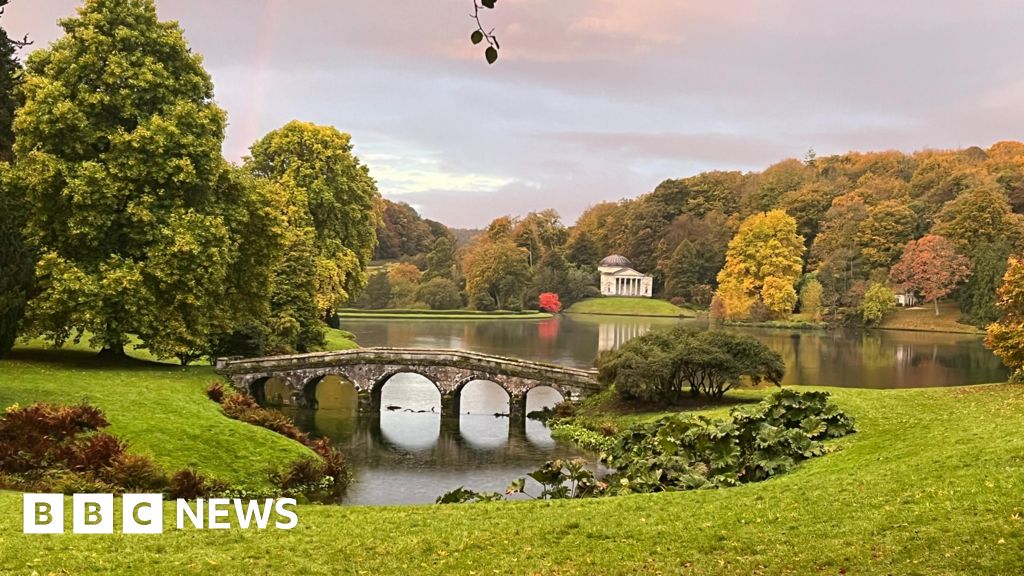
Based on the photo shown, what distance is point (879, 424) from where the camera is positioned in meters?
21.9

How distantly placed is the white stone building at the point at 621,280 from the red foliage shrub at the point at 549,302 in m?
11.3

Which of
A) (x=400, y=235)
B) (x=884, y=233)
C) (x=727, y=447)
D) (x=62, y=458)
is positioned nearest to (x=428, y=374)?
(x=62, y=458)

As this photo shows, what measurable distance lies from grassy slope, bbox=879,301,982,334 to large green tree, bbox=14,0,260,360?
7430 centimetres

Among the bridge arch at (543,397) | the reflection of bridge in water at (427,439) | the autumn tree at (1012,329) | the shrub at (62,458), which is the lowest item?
the reflection of bridge in water at (427,439)

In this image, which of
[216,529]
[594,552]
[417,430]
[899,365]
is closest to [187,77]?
[417,430]

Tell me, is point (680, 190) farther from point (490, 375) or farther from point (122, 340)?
point (122, 340)

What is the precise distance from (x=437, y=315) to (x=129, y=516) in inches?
3300

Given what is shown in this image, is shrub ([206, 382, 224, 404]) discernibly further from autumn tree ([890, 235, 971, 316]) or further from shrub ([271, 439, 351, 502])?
autumn tree ([890, 235, 971, 316])

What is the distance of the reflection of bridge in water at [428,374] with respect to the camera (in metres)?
34.7

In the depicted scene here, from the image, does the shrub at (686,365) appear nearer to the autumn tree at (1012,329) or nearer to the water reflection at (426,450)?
the water reflection at (426,450)

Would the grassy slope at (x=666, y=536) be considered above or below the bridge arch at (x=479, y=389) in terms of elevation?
above

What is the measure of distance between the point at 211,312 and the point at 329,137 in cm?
2043

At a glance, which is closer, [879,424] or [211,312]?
[879,424]

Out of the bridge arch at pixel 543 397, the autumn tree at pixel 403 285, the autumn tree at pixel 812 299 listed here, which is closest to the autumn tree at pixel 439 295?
the autumn tree at pixel 403 285
